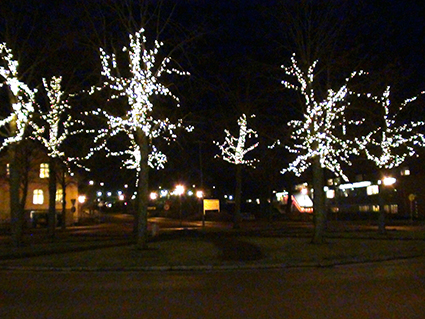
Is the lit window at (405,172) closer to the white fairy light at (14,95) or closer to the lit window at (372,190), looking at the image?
the lit window at (372,190)

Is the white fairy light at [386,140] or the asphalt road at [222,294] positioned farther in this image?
the white fairy light at [386,140]

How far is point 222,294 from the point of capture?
1142 centimetres

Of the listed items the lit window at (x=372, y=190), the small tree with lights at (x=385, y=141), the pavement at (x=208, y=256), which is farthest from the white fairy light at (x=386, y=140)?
the lit window at (x=372, y=190)

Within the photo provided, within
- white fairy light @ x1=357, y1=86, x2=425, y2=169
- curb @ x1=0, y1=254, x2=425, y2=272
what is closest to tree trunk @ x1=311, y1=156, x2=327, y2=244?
white fairy light @ x1=357, y1=86, x2=425, y2=169

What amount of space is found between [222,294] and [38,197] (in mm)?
55674

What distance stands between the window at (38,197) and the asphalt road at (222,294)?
4884 cm

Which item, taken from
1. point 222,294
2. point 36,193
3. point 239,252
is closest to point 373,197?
point 36,193

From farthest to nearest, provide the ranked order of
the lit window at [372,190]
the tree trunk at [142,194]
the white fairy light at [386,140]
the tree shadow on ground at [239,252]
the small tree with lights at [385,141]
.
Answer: the lit window at [372,190] → the small tree with lights at [385,141] → the white fairy light at [386,140] → the tree trunk at [142,194] → the tree shadow on ground at [239,252]

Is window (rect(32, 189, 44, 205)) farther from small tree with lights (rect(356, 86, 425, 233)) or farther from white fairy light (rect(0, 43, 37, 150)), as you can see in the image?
small tree with lights (rect(356, 86, 425, 233))

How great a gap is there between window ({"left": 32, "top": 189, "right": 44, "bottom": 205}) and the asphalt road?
160 ft

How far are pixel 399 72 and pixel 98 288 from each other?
21.7 meters

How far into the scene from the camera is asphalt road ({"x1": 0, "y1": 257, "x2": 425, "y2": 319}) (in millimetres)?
9398

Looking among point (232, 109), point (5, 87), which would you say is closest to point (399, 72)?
point (232, 109)

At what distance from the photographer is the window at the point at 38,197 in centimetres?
6272
